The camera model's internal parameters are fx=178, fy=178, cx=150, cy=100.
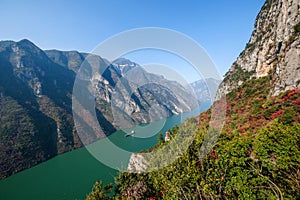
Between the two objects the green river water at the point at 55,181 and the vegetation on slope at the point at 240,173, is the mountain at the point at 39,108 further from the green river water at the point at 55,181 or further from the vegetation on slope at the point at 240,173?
the vegetation on slope at the point at 240,173

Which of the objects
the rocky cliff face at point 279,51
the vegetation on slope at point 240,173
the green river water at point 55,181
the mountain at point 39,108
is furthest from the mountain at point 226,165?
the mountain at point 39,108

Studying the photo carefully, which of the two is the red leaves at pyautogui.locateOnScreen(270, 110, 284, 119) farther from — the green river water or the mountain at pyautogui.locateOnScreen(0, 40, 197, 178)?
the mountain at pyautogui.locateOnScreen(0, 40, 197, 178)

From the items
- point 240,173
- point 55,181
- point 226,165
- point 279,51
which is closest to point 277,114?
point 279,51

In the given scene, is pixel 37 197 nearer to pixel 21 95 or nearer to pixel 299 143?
pixel 299 143

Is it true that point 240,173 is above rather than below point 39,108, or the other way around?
above

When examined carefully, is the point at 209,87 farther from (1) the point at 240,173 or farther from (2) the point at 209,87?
(1) the point at 240,173

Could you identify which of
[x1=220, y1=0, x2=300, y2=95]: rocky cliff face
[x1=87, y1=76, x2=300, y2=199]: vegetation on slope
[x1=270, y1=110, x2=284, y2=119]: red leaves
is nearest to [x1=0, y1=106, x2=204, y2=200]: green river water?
[x1=270, y1=110, x2=284, y2=119]: red leaves

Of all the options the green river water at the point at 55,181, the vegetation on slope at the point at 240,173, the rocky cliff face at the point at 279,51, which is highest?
the rocky cliff face at the point at 279,51

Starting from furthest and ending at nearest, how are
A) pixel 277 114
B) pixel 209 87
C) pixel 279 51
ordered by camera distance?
pixel 279 51 → pixel 277 114 → pixel 209 87
